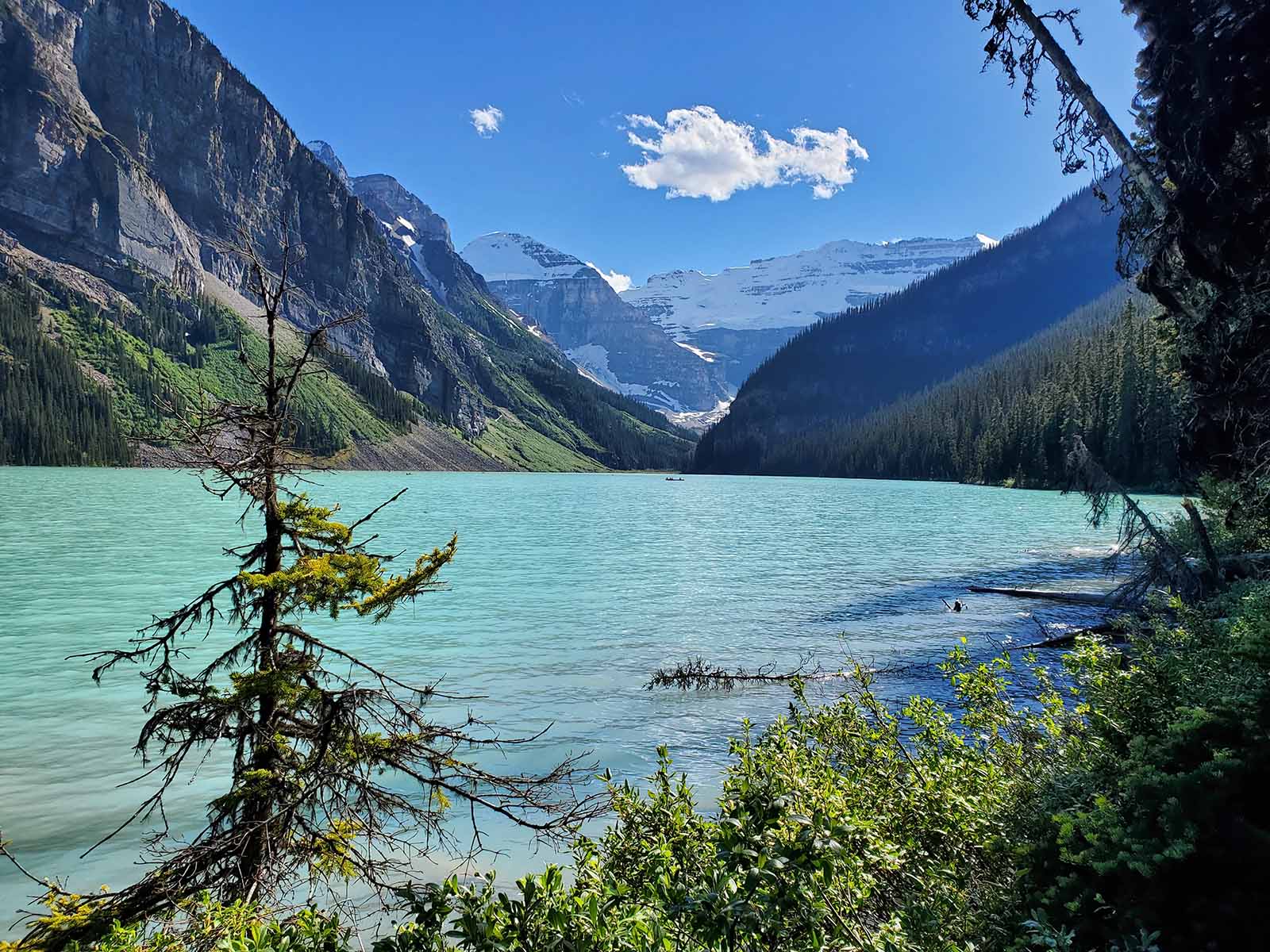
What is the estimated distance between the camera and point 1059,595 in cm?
2823

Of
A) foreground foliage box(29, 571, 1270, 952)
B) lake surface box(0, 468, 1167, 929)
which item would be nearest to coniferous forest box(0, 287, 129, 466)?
lake surface box(0, 468, 1167, 929)

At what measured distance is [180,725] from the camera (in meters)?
6.20

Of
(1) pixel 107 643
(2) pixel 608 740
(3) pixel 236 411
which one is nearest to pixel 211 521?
(1) pixel 107 643

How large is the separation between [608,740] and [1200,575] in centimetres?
1733

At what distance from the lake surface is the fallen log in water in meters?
0.65

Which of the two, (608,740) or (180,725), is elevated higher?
(180,725)

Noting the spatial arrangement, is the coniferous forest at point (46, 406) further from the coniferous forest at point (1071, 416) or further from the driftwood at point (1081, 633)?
the coniferous forest at point (1071, 416)

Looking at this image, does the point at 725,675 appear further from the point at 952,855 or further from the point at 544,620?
the point at 952,855

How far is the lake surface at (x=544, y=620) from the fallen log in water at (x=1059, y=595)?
65 cm

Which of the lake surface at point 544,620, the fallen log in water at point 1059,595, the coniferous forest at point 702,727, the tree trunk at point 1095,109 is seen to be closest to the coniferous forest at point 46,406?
the lake surface at point 544,620

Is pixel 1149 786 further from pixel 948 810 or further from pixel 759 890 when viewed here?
pixel 759 890

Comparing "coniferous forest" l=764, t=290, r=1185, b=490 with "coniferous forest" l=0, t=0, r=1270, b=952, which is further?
"coniferous forest" l=764, t=290, r=1185, b=490

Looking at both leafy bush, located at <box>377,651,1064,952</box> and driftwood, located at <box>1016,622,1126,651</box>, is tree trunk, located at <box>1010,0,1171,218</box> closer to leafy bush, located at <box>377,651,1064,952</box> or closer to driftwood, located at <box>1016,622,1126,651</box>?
leafy bush, located at <box>377,651,1064,952</box>

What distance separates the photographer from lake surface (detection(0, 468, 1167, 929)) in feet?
47.0
